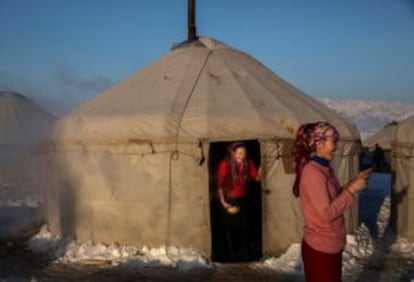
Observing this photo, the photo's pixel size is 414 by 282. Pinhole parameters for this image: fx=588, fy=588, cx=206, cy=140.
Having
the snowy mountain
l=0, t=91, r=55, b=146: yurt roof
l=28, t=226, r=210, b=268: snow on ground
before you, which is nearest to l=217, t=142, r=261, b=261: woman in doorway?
l=28, t=226, r=210, b=268: snow on ground

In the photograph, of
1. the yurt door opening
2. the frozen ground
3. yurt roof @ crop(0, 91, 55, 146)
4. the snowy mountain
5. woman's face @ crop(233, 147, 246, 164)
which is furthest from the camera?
the snowy mountain

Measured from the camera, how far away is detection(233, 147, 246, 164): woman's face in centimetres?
700

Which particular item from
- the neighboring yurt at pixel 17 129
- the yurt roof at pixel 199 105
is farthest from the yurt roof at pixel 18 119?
the yurt roof at pixel 199 105

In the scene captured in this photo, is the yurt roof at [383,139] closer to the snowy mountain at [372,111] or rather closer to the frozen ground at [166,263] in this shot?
the frozen ground at [166,263]

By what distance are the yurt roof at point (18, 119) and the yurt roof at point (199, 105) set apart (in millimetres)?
13048

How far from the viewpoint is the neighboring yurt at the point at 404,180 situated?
8648 millimetres

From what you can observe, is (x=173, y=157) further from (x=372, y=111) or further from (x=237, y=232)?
(x=372, y=111)

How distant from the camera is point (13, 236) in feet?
29.9

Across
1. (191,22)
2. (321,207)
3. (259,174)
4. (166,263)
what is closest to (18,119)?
(191,22)

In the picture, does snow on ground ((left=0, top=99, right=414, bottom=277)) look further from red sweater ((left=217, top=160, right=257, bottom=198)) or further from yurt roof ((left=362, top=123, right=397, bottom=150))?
yurt roof ((left=362, top=123, right=397, bottom=150))

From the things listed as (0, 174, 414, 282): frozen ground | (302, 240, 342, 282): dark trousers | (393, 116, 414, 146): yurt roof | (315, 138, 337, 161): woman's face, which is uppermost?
(393, 116, 414, 146): yurt roof

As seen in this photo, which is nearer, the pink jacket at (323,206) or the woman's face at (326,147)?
the pink jacket at (323,206)

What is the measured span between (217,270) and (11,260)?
2715 millimetres

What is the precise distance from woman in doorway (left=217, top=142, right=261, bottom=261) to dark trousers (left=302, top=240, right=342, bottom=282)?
127 inches
